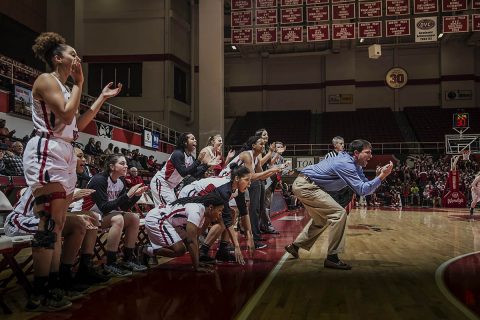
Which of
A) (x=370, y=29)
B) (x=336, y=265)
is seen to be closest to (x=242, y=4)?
(x=370, y=29)

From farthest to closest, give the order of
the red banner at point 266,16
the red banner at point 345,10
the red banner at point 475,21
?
the red banner at point 266,16
the red banner at point 345,10
the red banner at point 475,21

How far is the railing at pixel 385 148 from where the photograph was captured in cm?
2459

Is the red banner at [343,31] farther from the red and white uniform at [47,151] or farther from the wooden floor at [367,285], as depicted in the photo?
the red and white uniform at [47,151]

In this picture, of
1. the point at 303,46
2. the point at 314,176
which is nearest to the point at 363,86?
the point at 303,46

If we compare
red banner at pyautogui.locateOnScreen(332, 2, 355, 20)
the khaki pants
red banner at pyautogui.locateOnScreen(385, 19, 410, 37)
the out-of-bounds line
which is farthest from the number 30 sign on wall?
the khaki pants

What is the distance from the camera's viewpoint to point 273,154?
798 cm

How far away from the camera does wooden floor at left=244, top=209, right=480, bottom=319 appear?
10.6ft

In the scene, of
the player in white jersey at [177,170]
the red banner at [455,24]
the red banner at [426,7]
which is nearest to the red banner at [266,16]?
the red banner at [426,7]

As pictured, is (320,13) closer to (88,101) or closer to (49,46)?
(88,101)

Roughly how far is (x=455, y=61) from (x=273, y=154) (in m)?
23.0

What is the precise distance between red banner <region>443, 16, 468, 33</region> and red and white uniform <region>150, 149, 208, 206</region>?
1344 cm

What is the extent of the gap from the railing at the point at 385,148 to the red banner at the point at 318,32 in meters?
8.93

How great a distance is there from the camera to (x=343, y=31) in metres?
16.7

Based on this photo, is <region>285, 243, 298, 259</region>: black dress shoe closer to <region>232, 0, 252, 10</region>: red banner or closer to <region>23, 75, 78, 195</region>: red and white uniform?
<region>23, 75, 78, 195</region>: red and white uniform
